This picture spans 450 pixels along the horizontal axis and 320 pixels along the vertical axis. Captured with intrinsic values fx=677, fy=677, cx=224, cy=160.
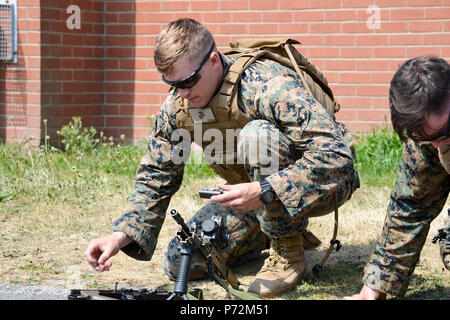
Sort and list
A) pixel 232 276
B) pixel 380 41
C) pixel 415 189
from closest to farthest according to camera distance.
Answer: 1. pixel 415 189
2. pixel 232 276
3. pixel 380 41

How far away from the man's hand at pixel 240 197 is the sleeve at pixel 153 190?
509 mm

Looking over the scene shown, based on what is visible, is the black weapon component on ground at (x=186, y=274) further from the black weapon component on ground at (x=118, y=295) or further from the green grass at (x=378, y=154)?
the green grass at (x=378, y=154)

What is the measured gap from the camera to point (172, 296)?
268 cm

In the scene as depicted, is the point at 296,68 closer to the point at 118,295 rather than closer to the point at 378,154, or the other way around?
the point at 118,295

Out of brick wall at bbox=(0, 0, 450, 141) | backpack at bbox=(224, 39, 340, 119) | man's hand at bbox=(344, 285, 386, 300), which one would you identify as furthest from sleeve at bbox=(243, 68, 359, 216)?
brick wall at bbox=(0, 0, 450, 141)

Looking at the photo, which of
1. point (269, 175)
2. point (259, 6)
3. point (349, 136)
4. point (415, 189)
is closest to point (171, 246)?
point (269, 175)

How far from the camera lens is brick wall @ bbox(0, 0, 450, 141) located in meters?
6.20

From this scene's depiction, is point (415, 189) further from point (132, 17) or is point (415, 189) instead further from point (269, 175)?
point (132, 17)

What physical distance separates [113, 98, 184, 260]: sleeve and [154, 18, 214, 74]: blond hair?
1.19 feet

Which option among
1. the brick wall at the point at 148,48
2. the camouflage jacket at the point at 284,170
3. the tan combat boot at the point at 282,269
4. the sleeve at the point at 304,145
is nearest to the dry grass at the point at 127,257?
the tan combat boot at the point at 282,269

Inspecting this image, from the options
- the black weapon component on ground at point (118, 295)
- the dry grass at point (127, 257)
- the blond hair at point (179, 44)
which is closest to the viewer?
the black weapon component on ground at point (118, 295)

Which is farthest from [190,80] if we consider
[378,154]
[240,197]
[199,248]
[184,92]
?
[378,154]

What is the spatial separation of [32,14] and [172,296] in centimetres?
449

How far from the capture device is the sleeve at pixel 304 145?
3.02m
